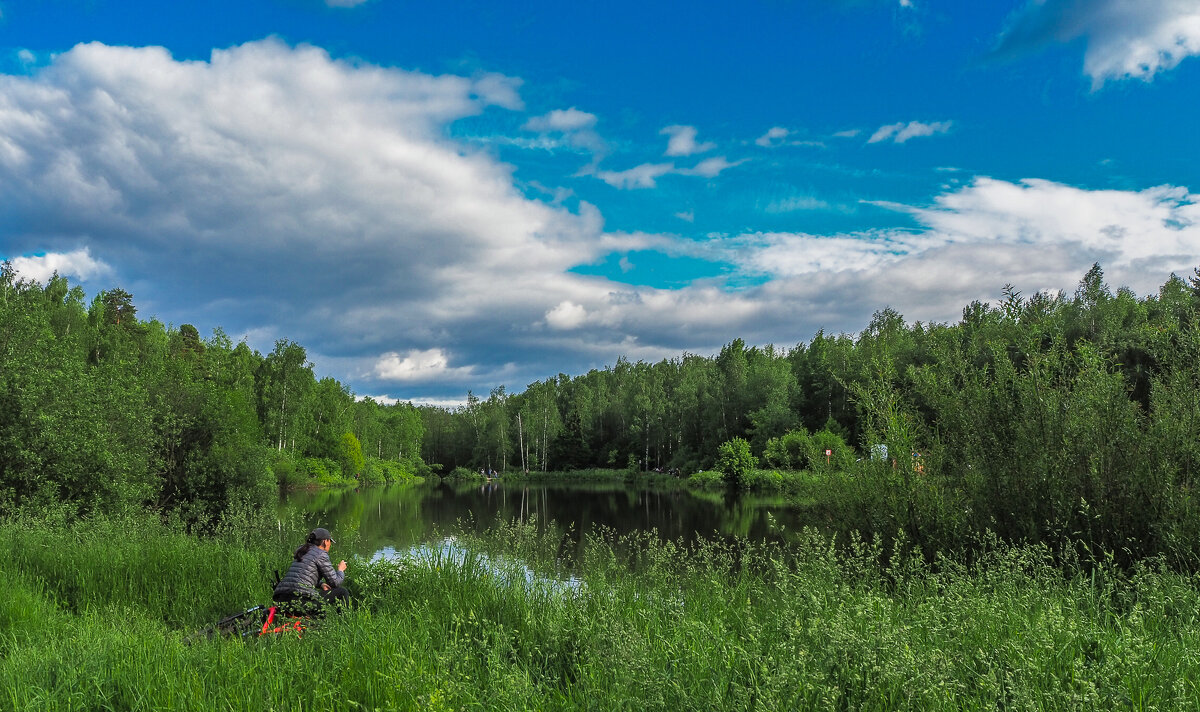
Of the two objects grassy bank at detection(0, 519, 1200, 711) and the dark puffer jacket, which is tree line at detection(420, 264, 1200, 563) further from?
the dark puffer jacket

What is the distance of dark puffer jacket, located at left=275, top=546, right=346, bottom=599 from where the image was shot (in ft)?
26.1

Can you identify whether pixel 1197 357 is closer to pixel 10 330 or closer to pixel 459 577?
pixel 459 577

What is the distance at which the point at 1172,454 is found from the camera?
7.30 meters

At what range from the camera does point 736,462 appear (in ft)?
176

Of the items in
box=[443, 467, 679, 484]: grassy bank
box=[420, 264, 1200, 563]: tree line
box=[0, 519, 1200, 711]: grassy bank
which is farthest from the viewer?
box=[443, 467, 679, 484]: grassy bank

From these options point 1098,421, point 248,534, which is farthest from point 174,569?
point 1098,421

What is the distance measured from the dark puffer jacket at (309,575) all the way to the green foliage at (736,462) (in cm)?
4520

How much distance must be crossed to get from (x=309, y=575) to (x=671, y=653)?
5563mm

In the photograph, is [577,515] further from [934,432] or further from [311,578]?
[311,578]

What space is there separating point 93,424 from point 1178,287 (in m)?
65.7

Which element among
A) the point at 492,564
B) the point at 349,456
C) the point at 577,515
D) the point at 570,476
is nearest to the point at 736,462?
the point at 577,515

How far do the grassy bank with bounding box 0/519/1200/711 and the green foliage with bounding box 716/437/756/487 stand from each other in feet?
150

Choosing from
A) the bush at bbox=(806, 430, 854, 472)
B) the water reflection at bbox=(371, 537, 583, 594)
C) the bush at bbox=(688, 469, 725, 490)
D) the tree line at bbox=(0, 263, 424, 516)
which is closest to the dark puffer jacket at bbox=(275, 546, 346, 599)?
the water reflection at bbox=(371, 537, 583, 594)

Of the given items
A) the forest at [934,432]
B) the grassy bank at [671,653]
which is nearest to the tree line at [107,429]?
the forest at [934,432]
